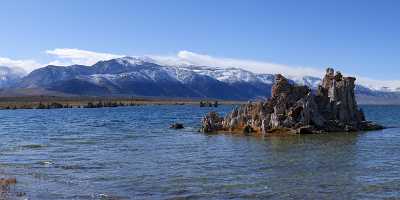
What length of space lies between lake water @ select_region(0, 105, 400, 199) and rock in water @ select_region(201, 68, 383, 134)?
884 cm

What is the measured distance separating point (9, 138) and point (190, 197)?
138 ft

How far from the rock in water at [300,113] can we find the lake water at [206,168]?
8840mm

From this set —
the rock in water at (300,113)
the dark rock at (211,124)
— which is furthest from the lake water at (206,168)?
the dark rock at (211,124)

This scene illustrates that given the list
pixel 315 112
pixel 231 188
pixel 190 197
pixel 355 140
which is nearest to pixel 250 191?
pixel 231 188

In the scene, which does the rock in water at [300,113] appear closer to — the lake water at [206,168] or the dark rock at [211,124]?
the dark rock at [211,124]

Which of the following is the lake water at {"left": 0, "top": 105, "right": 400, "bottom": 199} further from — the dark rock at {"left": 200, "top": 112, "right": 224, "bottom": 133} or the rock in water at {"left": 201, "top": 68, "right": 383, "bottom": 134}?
the dark rock at {"left": 200, "top": 112, "right": 224, "bottom": 133}

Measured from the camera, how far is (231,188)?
28875 millimetres

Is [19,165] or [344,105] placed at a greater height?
[344,105]

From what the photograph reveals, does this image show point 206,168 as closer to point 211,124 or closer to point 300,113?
point 300,113

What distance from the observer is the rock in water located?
6650 centimetres

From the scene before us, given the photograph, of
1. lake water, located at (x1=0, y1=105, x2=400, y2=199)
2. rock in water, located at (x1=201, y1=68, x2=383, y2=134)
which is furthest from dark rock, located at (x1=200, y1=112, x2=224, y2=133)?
lake water, located at (x1=0, y1=105, x2=400, y2=199)

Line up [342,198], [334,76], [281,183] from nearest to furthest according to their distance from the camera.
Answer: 1. [342,198]
2. [281,183]
3. [334,76]

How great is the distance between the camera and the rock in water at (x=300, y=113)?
66.5 m

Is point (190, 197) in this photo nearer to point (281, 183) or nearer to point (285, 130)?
point (281, 183)
